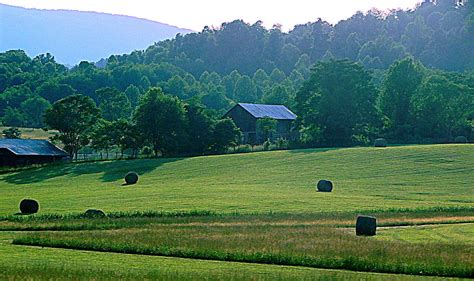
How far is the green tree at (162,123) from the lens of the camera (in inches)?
3954

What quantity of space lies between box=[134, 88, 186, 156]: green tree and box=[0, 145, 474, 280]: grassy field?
1082 centimetres

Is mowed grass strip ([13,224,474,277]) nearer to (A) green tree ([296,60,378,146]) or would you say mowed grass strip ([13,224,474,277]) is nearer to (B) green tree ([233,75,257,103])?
(A) green tree ([296,60,378,146])

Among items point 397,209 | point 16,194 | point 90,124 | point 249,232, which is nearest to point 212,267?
point 249,232

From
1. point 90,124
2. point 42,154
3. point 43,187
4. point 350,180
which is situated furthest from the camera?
point 90,124

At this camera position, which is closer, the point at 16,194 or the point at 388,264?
the point at 388,264

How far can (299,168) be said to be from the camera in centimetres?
7925

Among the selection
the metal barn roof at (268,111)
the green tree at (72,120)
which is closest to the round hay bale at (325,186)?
the green tree at (72,120)

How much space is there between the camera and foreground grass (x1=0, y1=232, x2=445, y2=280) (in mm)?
21891

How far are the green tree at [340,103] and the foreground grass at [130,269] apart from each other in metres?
78.6

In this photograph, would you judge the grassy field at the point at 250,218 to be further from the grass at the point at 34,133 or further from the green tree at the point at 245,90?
the green tree at the point at 245,90

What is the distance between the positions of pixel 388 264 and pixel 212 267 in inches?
246

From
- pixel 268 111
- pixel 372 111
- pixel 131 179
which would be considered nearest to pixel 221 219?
pixel 131 179

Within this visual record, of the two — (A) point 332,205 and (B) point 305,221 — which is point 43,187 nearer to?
(A) point 332,205

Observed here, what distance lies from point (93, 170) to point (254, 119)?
39.2 metres
